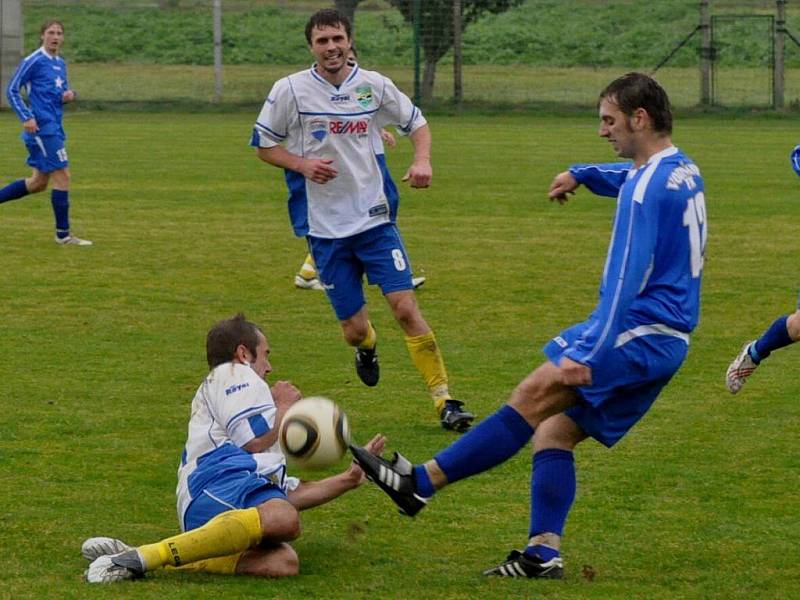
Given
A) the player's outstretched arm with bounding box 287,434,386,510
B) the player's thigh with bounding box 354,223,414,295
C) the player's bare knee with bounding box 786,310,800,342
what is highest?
the player's thigh with bounding box 354,223,414,295

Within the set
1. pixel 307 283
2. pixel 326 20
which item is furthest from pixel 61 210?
pixel 326 20

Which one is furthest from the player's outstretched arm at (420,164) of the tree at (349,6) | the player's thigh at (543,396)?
the tree at (349,6)

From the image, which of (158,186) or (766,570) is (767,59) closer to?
(158,186)

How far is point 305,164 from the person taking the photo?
8.17 m

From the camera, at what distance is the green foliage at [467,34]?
39875 mm

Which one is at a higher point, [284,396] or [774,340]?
[284,396]

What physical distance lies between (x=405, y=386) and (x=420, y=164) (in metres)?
1.56

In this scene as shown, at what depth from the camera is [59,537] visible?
610 centimetres

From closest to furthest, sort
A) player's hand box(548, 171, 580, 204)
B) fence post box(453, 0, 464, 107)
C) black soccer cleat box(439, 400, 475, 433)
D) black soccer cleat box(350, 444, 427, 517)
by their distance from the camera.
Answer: black soccer cleat box(350, 444, 427, 517) < player's hand box(548, 171, 580, 204) < black soccer cleat box(439, 400, 475, 433) < fence post box(453, 0, 464, 107)

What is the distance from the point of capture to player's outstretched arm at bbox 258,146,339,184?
812 cm

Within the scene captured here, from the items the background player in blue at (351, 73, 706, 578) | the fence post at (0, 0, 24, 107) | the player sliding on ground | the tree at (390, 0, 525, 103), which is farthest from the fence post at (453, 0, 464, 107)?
the background player in blue at (351, 73, 706, 578)

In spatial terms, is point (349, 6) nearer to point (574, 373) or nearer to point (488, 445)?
point (488, 445)

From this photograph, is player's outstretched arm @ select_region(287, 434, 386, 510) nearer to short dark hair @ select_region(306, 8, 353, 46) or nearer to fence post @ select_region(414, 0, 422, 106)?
short dark hair @ select_region(306, 8, 353, 46)

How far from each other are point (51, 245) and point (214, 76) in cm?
2453
